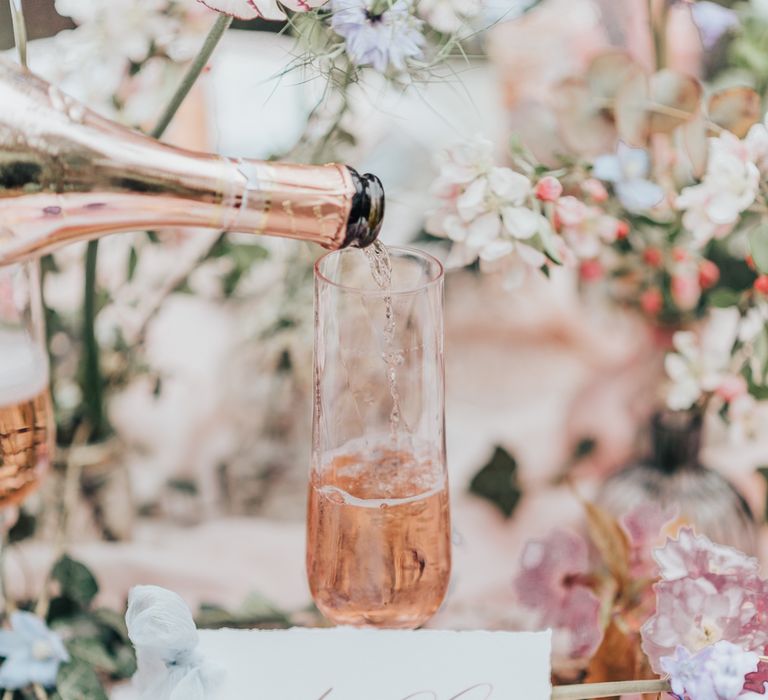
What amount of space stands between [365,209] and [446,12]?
0.15 meters

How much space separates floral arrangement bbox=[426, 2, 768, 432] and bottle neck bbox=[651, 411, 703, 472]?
46mm

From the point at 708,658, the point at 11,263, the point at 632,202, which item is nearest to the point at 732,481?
the point at 632,202

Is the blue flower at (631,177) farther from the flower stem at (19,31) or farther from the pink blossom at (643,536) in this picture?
the flower stem at (19,31)

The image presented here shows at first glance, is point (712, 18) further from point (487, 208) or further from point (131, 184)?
point (131, 184)

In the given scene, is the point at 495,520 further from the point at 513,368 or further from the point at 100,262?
the point at 100,262

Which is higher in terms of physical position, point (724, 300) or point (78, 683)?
point (724, 300)

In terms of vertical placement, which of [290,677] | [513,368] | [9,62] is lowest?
[290,677]

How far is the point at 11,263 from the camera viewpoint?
470mm

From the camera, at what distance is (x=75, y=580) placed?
2.09 ft

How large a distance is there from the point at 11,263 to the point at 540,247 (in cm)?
24

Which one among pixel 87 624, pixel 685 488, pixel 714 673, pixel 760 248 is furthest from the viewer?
pixel 685 488

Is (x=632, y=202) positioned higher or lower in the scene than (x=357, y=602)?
higher

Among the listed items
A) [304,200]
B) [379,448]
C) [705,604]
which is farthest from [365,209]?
[705,604]

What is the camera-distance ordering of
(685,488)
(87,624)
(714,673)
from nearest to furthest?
(714,673) < (87,624) < (685,488)
